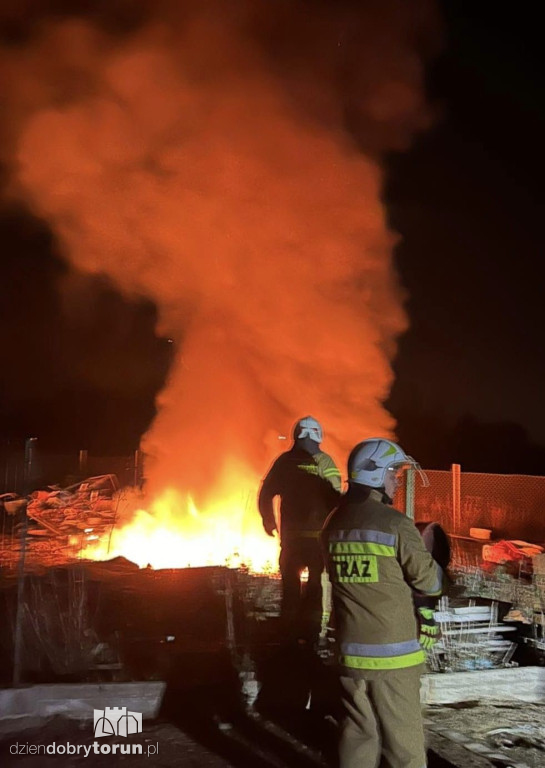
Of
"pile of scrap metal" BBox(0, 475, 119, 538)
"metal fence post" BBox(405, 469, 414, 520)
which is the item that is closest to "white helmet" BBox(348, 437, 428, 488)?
"metal fence post" BBox(405, 469, 414, 520)

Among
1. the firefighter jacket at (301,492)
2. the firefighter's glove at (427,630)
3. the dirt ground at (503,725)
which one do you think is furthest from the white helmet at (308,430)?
the firefighter's glove at (427,630)

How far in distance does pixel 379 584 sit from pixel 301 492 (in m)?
2.12

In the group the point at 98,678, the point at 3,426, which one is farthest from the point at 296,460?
the point at 3,426

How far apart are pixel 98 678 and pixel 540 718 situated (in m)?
3.03

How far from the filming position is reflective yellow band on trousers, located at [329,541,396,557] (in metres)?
3.07

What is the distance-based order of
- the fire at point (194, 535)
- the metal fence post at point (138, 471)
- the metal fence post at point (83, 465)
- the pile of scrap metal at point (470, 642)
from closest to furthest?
1. the pile of scrap metal at point (470, 642)
2. the fire at point (194, 535)
3. the metal fence post at point (138, 471)
4. the metal fence post at point (83, 465)

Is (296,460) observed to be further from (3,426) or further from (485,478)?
(3,426)

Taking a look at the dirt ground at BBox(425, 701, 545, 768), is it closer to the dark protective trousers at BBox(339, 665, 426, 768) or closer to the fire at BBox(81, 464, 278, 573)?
the dark protective trousers at BBox(339, 665, 426, 768)

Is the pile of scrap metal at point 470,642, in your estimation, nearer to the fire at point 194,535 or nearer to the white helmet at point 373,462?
the white helmet at point 373,462

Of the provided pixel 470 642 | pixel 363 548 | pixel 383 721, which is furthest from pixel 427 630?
pixel 470 642

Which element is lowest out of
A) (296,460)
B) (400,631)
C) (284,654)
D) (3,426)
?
(284,654)

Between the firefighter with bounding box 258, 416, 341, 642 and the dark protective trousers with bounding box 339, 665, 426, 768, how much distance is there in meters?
1.89

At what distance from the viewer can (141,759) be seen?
12.6 ft

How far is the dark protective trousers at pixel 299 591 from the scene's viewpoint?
5.06 m
